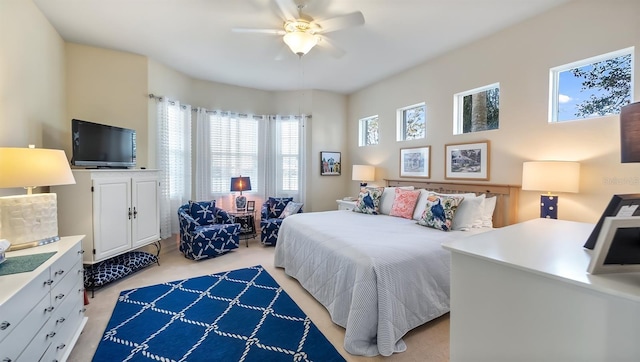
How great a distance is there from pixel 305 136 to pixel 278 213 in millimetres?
1634

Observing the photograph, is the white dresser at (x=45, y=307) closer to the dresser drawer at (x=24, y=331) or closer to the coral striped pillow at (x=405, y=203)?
the dresser drawer at (x=24, y=331)

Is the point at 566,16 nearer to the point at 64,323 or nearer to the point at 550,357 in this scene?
Answer: the point at 550,357

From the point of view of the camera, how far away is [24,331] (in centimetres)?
132

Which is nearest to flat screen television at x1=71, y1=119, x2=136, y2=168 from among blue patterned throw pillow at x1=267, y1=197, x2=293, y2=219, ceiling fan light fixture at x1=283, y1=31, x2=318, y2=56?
blue patterned throw pillow at x1=267, y1=197, x2=293, y2=219

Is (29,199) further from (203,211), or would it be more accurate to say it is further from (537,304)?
(537,304)

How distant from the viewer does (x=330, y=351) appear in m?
1.98

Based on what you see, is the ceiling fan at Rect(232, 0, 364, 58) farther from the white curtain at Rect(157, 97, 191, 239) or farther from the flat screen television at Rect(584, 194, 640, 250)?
the white curtain at Rect(157, 97, 191, 239)

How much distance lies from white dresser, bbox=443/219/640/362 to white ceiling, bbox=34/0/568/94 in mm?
2407

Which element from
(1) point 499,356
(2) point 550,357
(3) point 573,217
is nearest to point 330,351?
(1) point 499,356

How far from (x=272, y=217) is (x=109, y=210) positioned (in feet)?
8.44

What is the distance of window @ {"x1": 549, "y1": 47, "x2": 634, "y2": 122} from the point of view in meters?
2.40

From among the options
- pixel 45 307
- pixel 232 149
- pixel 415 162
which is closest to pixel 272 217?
pixel 232 149

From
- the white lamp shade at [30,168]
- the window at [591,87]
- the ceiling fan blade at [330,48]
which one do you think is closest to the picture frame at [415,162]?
the window at [591,87]

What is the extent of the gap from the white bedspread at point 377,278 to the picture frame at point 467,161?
103 cm
